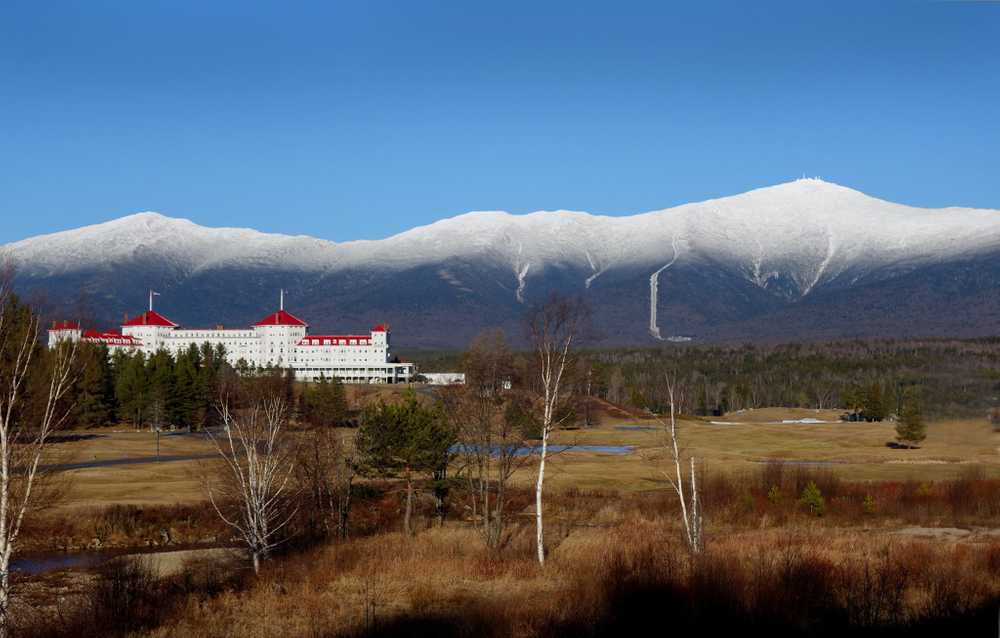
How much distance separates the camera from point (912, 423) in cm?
9238

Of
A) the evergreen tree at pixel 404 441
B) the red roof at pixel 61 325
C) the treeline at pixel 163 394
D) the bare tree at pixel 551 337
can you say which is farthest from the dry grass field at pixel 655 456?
the red roof at pixel 61 325

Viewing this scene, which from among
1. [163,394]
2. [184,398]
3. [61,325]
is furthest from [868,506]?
[184,398]

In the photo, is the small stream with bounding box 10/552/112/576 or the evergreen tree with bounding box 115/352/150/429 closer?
the small stream with bounding box 10/552/112/576

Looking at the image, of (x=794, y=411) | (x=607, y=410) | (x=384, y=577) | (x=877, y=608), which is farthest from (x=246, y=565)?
(x=794, y=411)

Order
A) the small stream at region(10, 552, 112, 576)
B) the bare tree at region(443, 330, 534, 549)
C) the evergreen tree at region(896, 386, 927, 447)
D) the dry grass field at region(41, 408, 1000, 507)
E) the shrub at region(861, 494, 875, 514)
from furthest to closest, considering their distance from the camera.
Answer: the evergreen tree at region(896, 386, 927, 447) < the dry grass field at region(41, 408, 1000, 507) < the shrub at region(861, 494, 875, 514) < the small stream at region(10, 552, 112, 576) < the bare tree at region(443, 330, 534, 549)

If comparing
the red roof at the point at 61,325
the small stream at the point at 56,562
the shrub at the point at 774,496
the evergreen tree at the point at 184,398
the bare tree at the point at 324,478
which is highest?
the red roof at the point at 61,325

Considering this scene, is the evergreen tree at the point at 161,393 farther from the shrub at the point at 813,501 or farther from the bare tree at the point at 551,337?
the bare tree at the point at 551,337

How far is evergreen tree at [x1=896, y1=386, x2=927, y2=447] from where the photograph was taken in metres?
89.4

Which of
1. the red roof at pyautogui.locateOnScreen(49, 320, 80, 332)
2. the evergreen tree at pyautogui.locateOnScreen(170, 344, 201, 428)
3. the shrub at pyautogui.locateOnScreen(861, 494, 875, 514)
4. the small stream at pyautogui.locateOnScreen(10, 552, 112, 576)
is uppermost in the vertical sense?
the red roof at pyautogui.locateOnScreen(49, 320, 80, 332)

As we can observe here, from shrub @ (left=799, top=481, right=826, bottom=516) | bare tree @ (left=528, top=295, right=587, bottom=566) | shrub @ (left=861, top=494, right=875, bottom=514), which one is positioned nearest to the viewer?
bare tree @ (left=528, top=295, right=587, bottom=566)

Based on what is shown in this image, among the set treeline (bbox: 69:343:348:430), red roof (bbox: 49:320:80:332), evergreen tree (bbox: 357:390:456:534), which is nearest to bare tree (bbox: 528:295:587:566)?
red roof (bbox: 49:320:80:332)

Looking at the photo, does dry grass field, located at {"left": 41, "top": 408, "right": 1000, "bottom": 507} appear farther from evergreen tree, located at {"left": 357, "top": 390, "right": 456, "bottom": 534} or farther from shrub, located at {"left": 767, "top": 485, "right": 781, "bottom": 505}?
evergreen tree, located at {"left": 357, "top": 390, "right": 456, "bottom": 534}

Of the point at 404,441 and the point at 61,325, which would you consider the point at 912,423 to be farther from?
the point at 61,325

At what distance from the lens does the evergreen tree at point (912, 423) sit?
293 feet
